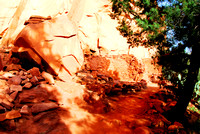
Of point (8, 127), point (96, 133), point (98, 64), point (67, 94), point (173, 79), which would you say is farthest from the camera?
point (98, 64)

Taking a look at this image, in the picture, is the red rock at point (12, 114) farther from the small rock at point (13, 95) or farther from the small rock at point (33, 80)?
the small rock at point (33, 80)

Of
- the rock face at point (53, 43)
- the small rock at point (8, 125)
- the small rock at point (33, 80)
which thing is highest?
the rock face at point (53, 43)

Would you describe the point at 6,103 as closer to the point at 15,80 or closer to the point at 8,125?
the point at 8,125

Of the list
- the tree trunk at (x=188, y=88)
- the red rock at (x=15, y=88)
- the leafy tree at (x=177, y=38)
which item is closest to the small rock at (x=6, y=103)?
the red rock at (x=15, y=88)

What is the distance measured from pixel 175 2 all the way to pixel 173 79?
6.96ft

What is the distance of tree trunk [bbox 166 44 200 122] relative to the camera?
3209mm

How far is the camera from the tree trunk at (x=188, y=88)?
3.21m

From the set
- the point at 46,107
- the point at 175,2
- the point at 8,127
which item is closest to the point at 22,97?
the point at 46,107

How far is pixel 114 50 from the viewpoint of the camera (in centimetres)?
1031

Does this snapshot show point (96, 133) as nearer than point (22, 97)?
Yes

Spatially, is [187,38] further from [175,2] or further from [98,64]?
[98,64]

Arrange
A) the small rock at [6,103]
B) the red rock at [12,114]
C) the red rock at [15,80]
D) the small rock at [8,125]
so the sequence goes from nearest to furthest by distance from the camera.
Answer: the small rock at [8,125] < the red rock at [12,114] < the small rock at [6,103] < the red rock at [15,80]

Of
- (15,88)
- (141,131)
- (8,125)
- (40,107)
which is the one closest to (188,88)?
(141,131)

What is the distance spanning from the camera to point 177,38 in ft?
10.0
